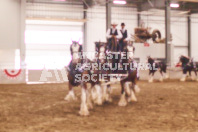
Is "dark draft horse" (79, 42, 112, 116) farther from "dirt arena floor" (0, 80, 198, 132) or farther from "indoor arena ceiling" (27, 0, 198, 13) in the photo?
"indoor arena ceiling" (27, 0, 198, 13)

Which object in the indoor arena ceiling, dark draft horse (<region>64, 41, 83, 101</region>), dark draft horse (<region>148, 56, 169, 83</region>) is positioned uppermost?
the indoor arena ceiling

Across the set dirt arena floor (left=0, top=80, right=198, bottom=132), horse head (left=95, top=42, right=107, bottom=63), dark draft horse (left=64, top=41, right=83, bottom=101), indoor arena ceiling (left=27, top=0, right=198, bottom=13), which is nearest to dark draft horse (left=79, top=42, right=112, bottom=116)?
horse head (left=95, top=42, right=107, bottom=63)

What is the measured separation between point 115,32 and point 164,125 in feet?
14.3

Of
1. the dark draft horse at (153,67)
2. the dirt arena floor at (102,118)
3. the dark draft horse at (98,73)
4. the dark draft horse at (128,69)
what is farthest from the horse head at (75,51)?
the dark draft horse at (153,67)

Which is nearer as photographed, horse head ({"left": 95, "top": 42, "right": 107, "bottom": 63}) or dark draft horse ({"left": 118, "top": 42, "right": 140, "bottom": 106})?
horse head ({"left": 95, "top": 42, "right": 107, "bottom": 63})

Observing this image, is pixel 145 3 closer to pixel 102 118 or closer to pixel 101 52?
pixel 101 52

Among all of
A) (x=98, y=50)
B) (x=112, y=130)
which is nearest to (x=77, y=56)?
(x=98, y=50)

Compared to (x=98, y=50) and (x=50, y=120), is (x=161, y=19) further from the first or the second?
(x=50, y=120)

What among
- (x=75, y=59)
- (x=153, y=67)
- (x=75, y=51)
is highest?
(x=75, y=51)

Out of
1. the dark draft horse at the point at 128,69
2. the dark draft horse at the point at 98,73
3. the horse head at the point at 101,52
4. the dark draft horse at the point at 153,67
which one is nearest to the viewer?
the dark draft horse at the point at 98,73

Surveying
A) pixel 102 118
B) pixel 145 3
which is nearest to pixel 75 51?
pixel 102 118

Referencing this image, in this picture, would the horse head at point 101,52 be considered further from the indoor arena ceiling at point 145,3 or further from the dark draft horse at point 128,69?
the indoor arena ceiling at point 145,3

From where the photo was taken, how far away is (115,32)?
391 inches

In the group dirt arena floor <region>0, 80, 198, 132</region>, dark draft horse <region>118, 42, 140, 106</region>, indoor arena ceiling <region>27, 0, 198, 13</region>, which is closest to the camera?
dirt arena floor <region>0, 80, 198, 132</region>
